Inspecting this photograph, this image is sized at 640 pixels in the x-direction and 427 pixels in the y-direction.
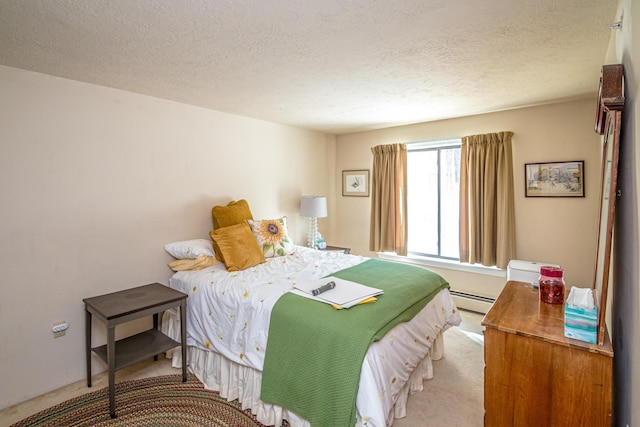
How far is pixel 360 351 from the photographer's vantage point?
5.28ft

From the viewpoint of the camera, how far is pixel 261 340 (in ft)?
6.67

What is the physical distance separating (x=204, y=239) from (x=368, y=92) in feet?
7.25

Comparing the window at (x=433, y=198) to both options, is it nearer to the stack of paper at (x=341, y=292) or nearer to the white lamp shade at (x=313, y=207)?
the white lamp shade at (x=313, y=207)

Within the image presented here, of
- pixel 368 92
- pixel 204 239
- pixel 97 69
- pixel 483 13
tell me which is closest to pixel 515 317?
pixel 483 13

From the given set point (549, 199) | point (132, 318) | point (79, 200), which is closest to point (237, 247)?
point (132, 318)

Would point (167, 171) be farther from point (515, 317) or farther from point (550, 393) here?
point (550, 393)

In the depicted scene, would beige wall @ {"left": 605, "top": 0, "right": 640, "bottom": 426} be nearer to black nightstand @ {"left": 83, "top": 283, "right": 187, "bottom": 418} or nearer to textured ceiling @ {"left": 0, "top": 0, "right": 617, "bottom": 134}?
textured ceiling @ {"left": 0, "top": 0, "right": 617, "bottom": 134}

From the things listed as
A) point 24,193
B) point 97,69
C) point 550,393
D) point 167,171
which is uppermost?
point 97,69

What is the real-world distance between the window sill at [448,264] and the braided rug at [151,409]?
9.51 ft

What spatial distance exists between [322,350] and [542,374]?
1021 millimetres

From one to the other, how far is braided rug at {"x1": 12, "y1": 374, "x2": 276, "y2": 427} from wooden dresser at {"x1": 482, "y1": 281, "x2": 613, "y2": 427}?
57.7 inches

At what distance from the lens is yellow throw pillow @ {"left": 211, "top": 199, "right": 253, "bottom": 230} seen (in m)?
3.25

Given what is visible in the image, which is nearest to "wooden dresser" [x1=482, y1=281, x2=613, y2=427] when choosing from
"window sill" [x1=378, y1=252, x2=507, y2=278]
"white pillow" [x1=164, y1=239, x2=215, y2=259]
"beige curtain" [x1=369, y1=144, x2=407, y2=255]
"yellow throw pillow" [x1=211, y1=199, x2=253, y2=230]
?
"window sill" [x1=378, y1=252, x2=507, y2=278]

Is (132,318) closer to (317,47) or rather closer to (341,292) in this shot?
(341,292)
